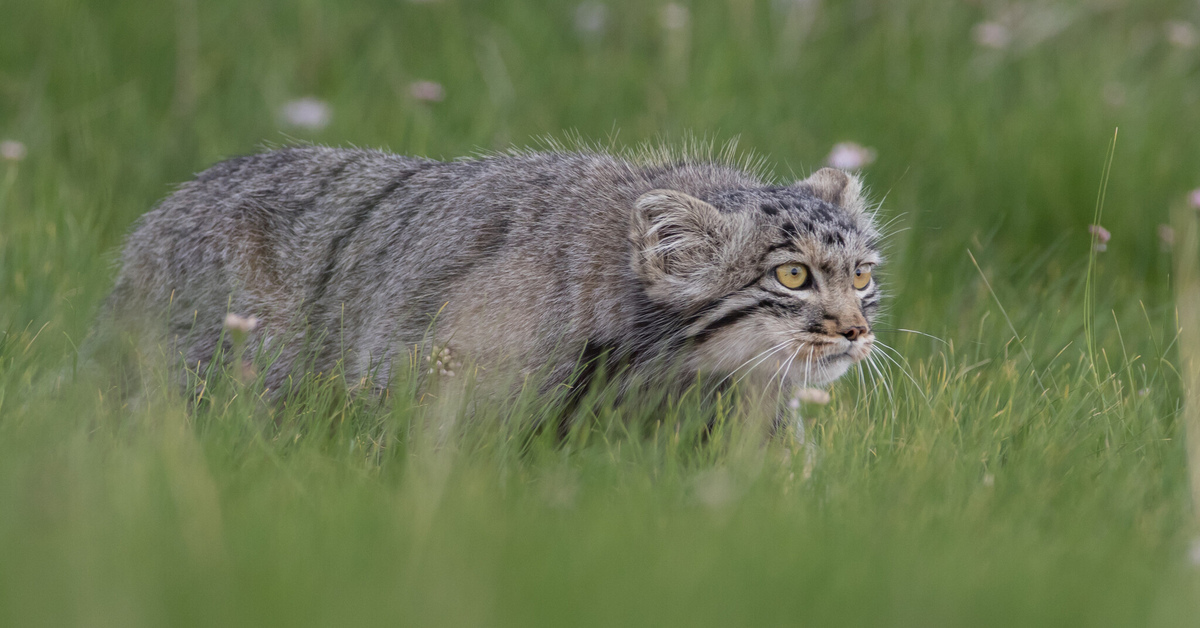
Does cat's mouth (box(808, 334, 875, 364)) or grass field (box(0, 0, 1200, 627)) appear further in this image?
cat's mouth (box(808, 334, 875, 364))

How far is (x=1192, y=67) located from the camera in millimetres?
9156

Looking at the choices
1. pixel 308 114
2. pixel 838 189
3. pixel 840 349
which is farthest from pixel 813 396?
pixel 308 114

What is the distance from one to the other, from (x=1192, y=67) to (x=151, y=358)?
7.94 meters

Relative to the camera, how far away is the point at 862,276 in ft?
15.9

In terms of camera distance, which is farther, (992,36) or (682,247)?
(992,36)

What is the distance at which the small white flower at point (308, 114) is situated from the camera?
285 inches

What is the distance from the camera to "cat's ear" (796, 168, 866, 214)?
5.25m

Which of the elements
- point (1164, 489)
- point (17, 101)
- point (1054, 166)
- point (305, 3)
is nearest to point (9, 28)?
point (17, 101)

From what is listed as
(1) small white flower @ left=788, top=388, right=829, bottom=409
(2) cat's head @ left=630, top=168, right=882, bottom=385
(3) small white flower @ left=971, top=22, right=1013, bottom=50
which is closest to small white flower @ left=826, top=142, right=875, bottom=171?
(3) small white flower @ left=971, top=22, right=1013, bottom=50

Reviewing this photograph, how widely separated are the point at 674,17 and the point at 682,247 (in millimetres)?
3885

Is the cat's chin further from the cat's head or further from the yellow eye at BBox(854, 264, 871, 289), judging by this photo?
the yellow eye at BBox(854, 264, 871, 289)

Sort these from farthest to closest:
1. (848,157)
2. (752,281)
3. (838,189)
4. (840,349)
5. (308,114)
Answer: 1. (308,114)
2. (848,157)
3. (838,189)
4. (752,281)
5. (840,349)

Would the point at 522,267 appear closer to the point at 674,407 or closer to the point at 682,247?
the point at 682,247

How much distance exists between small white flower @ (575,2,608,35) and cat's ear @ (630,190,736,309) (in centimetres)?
420
